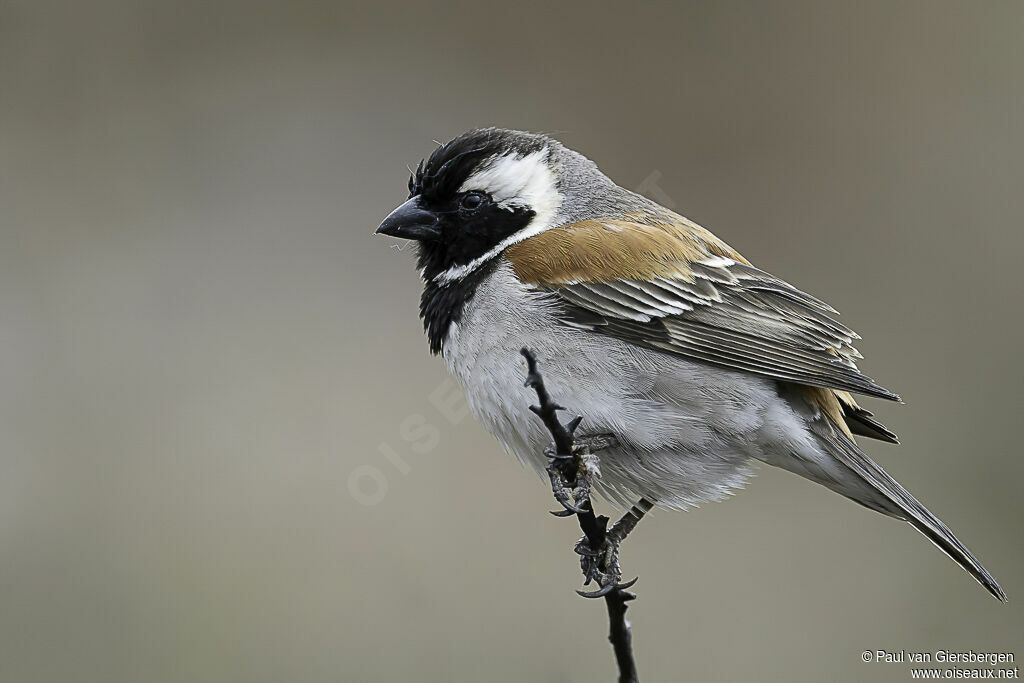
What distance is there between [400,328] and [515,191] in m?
3.31

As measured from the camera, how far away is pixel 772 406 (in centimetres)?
331

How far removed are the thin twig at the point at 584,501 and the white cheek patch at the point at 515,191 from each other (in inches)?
33.9

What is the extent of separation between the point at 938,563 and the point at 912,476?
0.57 meters

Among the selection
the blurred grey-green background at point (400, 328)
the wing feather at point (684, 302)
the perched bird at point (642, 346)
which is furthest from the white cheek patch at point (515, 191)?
the blurred grey-green background at point (400, 328)

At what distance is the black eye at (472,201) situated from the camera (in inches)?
144

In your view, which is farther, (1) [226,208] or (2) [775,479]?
(1) [226,208]

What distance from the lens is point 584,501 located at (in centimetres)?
286

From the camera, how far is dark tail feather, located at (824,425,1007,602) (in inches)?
121

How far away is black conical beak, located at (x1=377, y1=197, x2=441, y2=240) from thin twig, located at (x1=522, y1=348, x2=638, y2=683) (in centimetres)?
102

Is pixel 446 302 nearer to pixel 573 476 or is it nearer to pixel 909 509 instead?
pixel 573 476

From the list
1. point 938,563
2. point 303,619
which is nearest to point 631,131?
point 938,563

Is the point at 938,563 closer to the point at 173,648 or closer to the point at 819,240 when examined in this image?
the point at 819,240

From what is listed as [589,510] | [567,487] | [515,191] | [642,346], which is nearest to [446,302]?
[515,191]

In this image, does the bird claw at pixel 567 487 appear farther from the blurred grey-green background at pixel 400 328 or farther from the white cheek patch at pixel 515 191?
the blurred grey-green background at pixel 400 328
